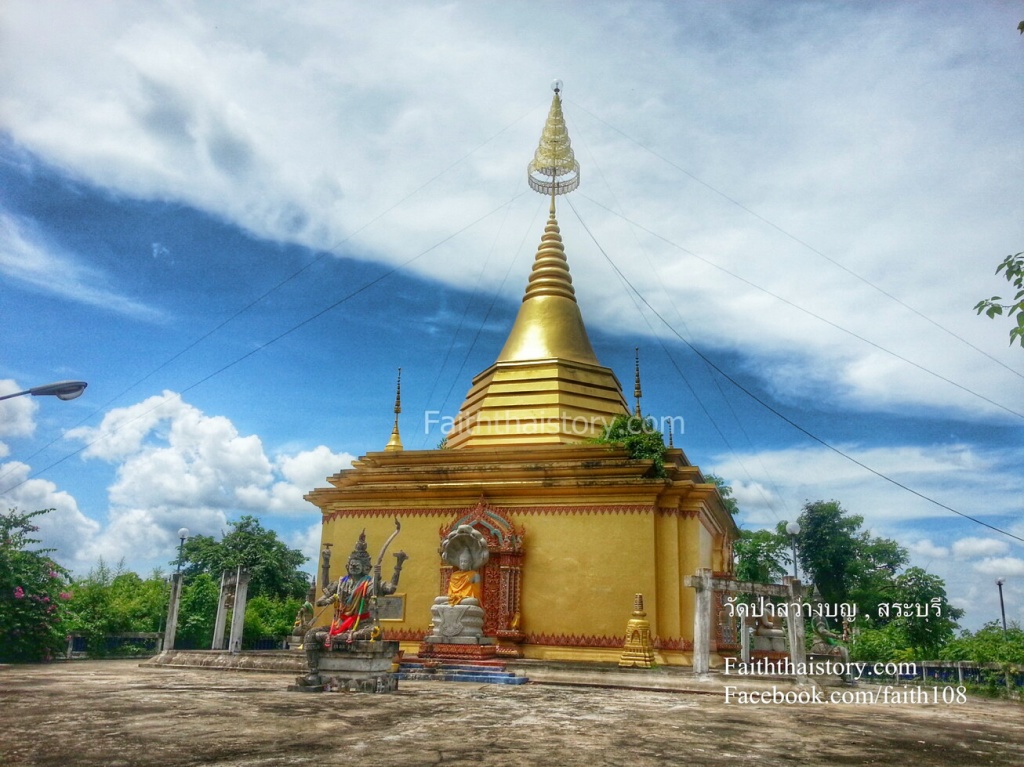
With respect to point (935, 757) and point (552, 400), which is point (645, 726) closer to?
point (935, 757)

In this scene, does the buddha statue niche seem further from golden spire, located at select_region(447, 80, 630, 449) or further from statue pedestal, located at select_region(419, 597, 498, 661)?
golden spire, located at select_region(447, 80, 630, 449)

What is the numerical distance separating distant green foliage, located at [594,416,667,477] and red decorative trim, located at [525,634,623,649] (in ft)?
14.2

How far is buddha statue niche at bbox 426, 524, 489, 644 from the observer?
63.5 ft

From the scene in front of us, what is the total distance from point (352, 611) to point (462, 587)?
21.6 ft

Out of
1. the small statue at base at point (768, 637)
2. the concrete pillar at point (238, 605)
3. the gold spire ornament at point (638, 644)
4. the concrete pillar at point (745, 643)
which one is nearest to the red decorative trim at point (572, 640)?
the gold spire ornament at point (638, 644)

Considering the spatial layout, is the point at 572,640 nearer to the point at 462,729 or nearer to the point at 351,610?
the point at 351,610

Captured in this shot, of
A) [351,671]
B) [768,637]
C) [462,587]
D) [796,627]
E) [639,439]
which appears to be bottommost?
[351,671]

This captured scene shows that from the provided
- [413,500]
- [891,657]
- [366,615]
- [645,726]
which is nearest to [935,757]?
[645,726]

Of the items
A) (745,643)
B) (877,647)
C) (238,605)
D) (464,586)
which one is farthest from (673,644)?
(877,647)

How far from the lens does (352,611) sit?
1429 centimetres

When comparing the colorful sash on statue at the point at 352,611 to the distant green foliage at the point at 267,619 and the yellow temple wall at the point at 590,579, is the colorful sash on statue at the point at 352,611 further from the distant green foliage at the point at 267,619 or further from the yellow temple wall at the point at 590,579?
the distant green foliage at the point at 267,619

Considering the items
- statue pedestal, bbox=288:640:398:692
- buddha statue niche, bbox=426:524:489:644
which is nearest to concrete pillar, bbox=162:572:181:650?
buddha statue niche, bbox=426:524:489:644

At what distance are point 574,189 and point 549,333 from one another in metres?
7.00

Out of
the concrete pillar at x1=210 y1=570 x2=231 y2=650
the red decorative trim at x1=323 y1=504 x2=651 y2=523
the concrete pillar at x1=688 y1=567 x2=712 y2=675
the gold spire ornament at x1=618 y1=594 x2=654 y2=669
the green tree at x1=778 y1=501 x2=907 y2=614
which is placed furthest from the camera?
the green tree at x1=778 y1=501 x2=907 y2=614
